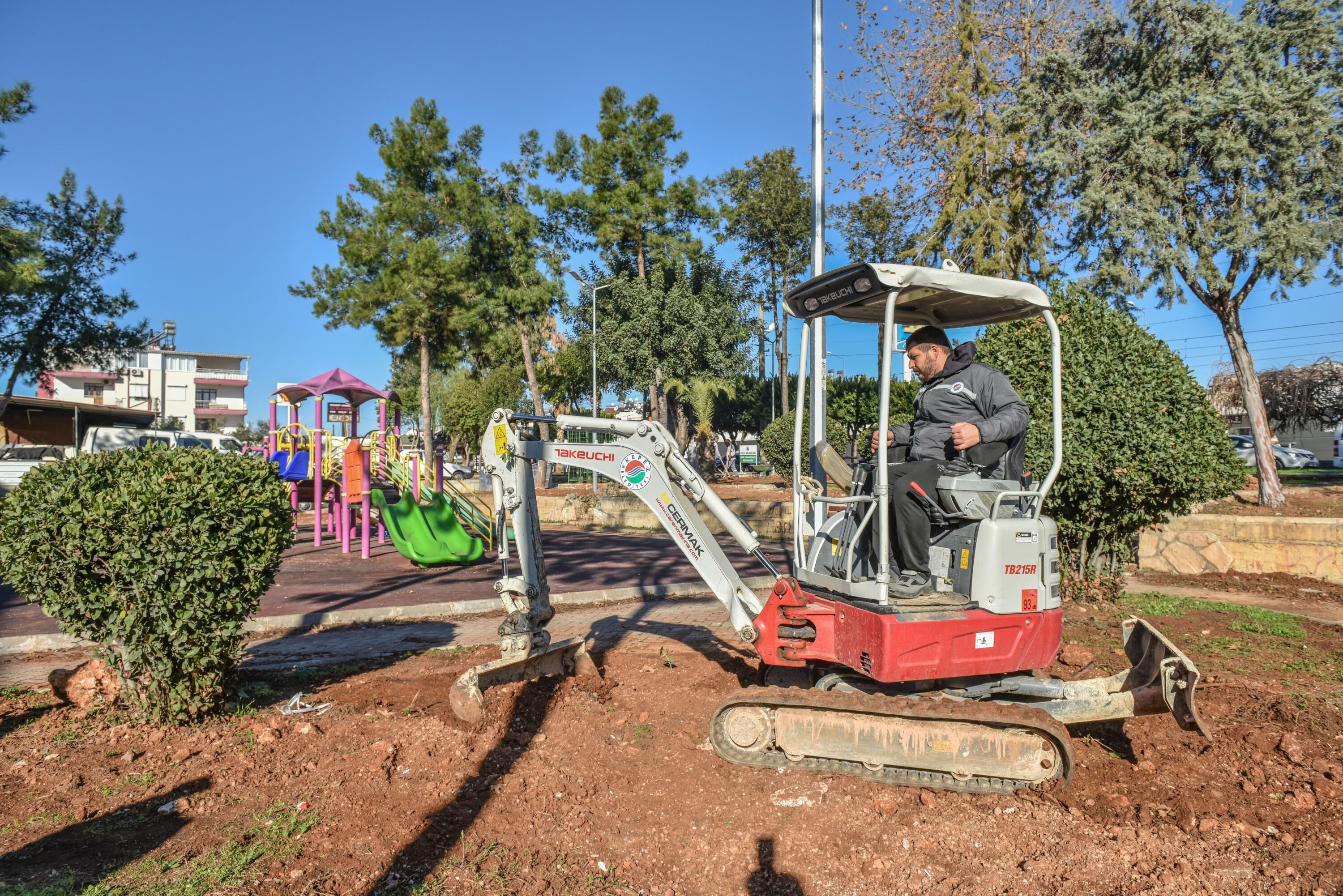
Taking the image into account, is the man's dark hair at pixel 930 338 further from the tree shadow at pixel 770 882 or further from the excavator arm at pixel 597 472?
the tree shadow at pixel 770 882

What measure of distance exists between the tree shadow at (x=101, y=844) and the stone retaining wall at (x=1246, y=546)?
1002 cm

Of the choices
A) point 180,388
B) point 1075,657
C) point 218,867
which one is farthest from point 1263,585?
point 180,388

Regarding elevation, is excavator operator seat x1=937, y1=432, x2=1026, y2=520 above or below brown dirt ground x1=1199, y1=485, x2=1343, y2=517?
above

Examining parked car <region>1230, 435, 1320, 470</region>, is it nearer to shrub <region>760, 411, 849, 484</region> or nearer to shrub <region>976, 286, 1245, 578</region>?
shrub <region>760, 411, 849, 484</region>

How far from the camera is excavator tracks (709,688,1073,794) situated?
430cm

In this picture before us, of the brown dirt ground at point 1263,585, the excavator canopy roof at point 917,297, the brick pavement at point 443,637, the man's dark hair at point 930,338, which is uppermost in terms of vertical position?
the excavator canopy roof at point 917,297

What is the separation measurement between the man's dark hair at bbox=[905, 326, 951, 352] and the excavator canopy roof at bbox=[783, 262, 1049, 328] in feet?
0.66

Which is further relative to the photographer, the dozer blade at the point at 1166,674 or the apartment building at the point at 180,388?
the apartment building at the point at 180,388

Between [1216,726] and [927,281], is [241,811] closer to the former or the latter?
[927,281]

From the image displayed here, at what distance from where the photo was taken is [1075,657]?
22.0 feet

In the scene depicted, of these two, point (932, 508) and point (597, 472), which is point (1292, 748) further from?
point (597, 472)

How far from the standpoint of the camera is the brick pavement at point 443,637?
277 inches

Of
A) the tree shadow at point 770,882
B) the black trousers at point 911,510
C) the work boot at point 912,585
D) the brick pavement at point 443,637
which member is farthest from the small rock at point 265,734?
Answer: the black trousers at point 911,510

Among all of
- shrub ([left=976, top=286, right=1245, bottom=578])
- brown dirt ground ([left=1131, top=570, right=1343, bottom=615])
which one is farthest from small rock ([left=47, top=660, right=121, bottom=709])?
brown dirt ground ([left=1131, top=570, right=1343, bottom=615])
